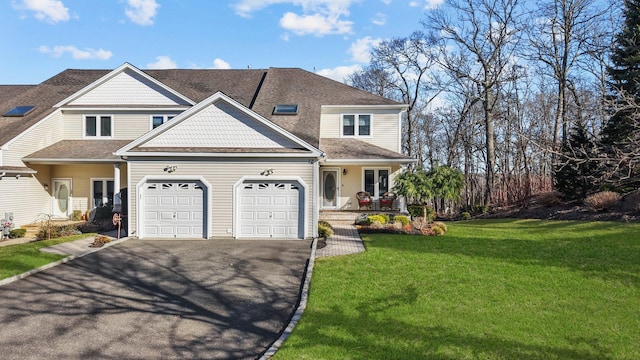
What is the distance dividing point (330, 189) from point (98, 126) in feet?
41.1

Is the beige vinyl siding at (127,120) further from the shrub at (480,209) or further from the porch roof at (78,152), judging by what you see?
the shrub at (480,209)

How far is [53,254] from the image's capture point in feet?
39.6

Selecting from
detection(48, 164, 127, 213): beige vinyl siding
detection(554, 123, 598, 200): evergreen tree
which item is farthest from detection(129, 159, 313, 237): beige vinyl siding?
detection(554, 123, 598, 200): evergreen tree

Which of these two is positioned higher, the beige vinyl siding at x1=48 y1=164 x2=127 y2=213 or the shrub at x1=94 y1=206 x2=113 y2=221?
the beige vinyl siding at x1=48 y1=164 x2=127 y2=213

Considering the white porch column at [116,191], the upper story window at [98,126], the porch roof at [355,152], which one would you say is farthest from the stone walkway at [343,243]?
the upper story window at [98,126]

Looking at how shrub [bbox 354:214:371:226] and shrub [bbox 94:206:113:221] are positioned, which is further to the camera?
shrub [bbox 94:206:113:221]

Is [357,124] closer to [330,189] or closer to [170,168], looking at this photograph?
[330,189]

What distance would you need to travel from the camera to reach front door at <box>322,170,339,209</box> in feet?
68.4

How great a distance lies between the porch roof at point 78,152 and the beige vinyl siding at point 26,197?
902 millimetres

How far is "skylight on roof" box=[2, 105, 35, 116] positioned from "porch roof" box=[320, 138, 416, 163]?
50.5 feet

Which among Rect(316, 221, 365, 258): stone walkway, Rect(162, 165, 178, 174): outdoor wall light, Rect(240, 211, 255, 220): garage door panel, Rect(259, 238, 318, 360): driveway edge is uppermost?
Rect(162, 165, 178, 174): outdoor wall light

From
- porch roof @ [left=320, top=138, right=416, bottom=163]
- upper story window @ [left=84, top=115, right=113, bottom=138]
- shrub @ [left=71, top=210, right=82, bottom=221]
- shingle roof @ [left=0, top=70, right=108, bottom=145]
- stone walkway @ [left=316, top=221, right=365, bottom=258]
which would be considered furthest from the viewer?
upper story window @ [left=84, top=115, right=113, bottom=138]

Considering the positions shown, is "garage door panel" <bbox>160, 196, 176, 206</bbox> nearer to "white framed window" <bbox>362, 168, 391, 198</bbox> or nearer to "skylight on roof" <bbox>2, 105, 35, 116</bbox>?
"white framed window" <bbox>362, 168, 391, 198</bbox>

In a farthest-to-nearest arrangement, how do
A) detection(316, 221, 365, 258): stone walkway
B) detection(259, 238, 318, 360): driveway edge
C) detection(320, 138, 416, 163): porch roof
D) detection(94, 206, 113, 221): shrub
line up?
detection(320, 138, 416, 163): porch roof < detection(94, 206, 113, 221): shrub < detection(316, 221, 365, 258): stone walkway < detection(259, 238, 318, 360): driveway edge
